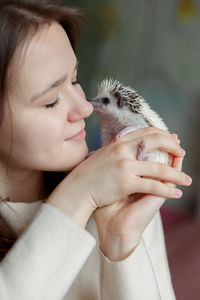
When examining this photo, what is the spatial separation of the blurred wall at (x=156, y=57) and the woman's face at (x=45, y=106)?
6.38ft

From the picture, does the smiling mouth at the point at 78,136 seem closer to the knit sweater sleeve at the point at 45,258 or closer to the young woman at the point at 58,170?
the young woman at the point at 58,170

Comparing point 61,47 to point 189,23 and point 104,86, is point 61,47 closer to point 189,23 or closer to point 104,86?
point 104,86

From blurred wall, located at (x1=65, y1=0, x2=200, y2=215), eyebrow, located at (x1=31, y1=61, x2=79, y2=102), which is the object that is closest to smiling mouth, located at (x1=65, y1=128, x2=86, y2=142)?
eyebrow, located at (x1=31, y1=61, x2=79, y2=102)

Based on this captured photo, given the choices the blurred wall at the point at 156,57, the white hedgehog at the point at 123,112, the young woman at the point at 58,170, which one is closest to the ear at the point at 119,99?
the white hedgehog at the point at 123,112

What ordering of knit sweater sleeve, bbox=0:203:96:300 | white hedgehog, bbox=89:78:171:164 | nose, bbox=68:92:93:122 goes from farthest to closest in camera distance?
white hedgehog, bbox=89:78:171:164 < nose, bbox=68:92:93:122 < knit sweater sleeve, bbox=0:203:96:300

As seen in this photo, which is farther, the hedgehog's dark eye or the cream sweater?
the hedgehog's dark eye

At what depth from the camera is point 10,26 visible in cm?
74

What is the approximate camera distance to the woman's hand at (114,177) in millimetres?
767

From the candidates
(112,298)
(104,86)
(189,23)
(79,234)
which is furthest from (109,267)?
(189,23)

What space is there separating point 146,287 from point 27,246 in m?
0.28

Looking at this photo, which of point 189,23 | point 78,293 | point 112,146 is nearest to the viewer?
point 112,146

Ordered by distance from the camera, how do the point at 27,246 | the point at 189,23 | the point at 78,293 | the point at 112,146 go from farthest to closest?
the point at 189,23
the point at 78,293
the point at 112,146
the point at 27,246

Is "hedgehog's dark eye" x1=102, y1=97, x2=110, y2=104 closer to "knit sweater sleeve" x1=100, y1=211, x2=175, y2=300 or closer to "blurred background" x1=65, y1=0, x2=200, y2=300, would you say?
"knit sweater sleeve" x1=100, y1=211, x2=175, y2=300

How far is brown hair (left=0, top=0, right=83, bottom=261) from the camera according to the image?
2.43 feet
